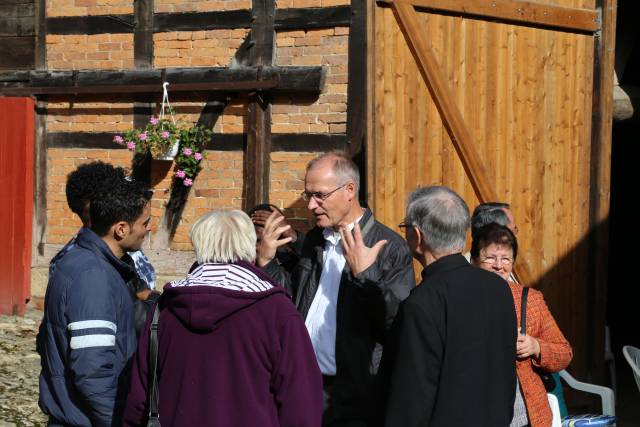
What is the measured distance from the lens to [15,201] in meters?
8.22

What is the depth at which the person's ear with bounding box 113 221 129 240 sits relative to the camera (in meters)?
3.24

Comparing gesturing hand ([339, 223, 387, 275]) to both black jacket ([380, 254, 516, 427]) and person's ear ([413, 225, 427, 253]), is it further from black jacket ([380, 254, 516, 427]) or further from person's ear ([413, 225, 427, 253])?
black jacket ([380, 254, 516, 427])

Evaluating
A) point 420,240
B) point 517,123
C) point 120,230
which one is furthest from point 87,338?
point 517,123

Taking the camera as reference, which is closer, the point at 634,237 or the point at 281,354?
the point at 281,354

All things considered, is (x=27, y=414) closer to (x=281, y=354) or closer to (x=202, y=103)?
(x=202, y=103)

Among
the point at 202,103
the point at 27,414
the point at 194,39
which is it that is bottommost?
the point at 27,414

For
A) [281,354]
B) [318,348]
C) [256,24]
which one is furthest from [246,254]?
[256,24]

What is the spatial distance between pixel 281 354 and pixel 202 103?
5121 mm

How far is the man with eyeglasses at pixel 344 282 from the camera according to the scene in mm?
3258

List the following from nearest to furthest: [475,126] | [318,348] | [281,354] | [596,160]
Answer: [281,354] < [318,348] < [475,126] < [596,160]

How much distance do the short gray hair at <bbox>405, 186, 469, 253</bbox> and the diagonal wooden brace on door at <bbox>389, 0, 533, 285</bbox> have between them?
2354 millimetres

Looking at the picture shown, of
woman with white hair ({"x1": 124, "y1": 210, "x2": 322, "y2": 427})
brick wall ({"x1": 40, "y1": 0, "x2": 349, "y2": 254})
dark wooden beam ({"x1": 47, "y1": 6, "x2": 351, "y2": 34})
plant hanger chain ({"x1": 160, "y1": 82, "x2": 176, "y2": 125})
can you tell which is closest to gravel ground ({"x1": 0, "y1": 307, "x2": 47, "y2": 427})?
brick wall ({"x1": 40, "y1": 0, "x2": 349, "y2": 254})

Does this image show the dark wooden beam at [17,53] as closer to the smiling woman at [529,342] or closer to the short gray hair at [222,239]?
the smiling woman at [529,342]

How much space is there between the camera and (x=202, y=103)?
7.52 meters
